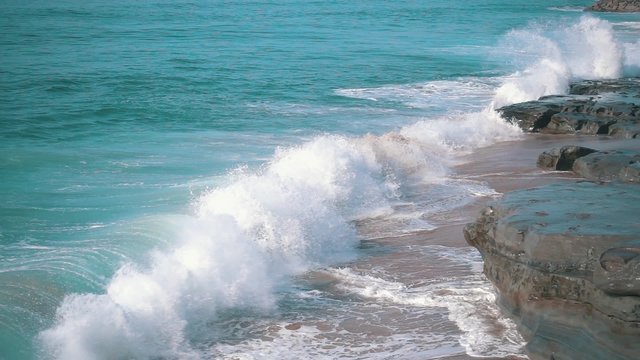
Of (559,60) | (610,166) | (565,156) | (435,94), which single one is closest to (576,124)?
(565,156)

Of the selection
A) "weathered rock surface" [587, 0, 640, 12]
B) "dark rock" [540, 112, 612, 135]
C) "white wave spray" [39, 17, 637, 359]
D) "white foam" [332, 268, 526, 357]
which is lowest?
"white foam" [332, 268, 526, 357]

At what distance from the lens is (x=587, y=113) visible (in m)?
17.4

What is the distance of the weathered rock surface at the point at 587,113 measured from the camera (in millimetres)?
16219

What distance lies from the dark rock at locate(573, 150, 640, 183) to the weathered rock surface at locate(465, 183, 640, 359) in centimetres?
286

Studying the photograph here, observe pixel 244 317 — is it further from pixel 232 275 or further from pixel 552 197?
pixel 552 197

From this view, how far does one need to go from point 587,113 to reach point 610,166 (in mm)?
6375

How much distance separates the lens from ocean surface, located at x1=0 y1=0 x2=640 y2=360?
307 inches

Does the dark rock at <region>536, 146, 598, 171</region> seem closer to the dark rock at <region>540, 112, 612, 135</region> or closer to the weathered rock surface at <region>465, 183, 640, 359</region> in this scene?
the dark rock at <region>540, 112, 612, 135</region>

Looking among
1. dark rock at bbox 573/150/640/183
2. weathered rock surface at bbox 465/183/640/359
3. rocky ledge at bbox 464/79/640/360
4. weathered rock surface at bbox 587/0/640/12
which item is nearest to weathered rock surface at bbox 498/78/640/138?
dark rock at bbox 573/150/640/183

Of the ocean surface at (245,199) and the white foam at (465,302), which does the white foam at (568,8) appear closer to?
the ocean surface at (245,199)

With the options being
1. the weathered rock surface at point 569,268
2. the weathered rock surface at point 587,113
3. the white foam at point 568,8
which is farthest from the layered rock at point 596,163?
the white foam at point 568,8

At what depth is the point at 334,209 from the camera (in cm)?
1223

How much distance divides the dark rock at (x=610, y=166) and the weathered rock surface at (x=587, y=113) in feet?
11.5

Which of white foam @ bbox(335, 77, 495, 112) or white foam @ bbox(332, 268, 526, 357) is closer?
white foam @ bbox(332, 268, 526, 357)
